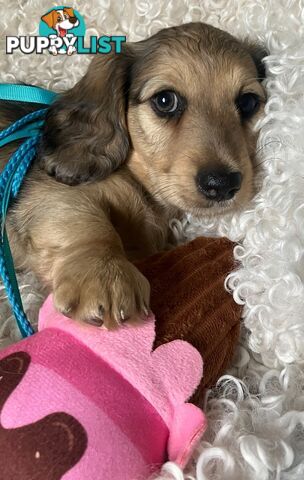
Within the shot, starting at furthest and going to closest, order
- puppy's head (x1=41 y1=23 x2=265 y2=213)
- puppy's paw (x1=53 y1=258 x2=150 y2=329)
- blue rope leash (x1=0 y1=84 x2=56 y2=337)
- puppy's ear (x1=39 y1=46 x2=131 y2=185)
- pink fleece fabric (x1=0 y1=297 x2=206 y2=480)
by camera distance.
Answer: puppy's ear (x1=39 y1=46 x2=131 y2=185)
puppy's head (x1=41 y1=23 x2=265 y2=213)
blue rope leash (x1=0 y1=84 x2=56 y2=337)
puppy's paw (x1=53 y1=258 x2=150 y2=329)
pink fleece fabric (x1=0 y1=297 x2=206 y2=480)

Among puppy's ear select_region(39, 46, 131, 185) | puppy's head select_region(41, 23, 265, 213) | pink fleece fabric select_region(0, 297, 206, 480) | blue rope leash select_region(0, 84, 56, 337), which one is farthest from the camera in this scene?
puppy's ear select_region(39, 46, 131, 185)

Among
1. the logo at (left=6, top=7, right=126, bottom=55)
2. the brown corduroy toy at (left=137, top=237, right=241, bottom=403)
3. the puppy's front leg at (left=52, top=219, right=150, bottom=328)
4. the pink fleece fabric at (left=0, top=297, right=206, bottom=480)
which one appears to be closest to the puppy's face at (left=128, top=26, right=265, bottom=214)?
the brown corduroy toy at (left=137, top=237, right=241, bottom=403)

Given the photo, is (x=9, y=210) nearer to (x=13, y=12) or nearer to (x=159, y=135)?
(x=159, y=135)

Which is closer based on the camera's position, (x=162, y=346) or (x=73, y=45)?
(x=162, y=346)

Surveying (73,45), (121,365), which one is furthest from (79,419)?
(73,45)

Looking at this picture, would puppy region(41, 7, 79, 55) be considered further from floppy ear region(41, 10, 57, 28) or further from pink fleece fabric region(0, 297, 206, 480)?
pink fleece fabric region(0, 297, 206, 480)

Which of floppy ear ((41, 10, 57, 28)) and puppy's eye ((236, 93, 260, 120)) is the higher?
puppy's eye ((236, 93, 260, 120))

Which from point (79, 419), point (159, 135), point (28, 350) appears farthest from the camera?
point (159, 135)

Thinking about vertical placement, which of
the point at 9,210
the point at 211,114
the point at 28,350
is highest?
the point at 211,114
